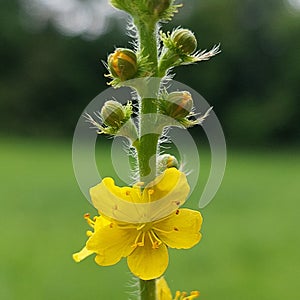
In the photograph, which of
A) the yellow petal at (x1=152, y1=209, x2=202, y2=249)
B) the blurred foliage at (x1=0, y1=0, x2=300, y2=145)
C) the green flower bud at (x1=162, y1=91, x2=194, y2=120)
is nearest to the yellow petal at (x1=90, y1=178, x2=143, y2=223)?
the yellow petal at (x1=152, y1=209, x2=202, y2=249)

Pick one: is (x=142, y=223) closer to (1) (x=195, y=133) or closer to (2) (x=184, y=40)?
(2) (x=184, y=40)

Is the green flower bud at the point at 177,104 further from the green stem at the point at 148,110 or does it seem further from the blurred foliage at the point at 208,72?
the blurred foliage at the point at 208,72

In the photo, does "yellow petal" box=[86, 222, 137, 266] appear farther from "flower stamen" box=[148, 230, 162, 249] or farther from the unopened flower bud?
Result: the unopened flower bud

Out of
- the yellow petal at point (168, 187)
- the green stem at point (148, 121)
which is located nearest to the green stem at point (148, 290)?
the green stem at point (148, 121)

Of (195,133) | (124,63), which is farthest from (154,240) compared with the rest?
(195,133)

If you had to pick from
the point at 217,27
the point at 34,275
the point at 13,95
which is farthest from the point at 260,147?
the point at 34,275
